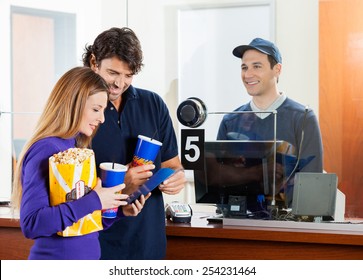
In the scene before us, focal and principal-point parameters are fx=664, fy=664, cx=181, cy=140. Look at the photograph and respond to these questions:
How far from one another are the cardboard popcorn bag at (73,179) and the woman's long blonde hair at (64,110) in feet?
0.27

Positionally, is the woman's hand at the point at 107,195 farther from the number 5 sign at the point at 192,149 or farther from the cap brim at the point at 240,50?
the cap brim at the point at 240,50

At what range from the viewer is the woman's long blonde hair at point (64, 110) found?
6.37ft

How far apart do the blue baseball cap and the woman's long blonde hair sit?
1.22 metres

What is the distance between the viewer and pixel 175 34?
10.6 feet

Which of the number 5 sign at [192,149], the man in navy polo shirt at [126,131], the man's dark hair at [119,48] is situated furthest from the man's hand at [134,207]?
the number 5 sign at [192,149]

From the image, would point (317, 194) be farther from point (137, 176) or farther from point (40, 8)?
point (40, 8)

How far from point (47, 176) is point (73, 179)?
83 millimetres

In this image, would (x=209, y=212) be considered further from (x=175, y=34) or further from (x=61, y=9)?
(x=61, y=9)

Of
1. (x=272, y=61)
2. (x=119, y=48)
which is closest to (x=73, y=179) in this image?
(x=119, y=48)

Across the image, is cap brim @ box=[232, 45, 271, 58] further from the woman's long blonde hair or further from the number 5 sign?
the woman's long blonde hair

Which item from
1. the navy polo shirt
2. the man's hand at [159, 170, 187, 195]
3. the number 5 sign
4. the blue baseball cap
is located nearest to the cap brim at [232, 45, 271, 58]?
the blue baseball cap

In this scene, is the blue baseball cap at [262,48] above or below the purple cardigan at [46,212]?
above

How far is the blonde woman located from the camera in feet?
6.00

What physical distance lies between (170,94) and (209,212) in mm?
604
